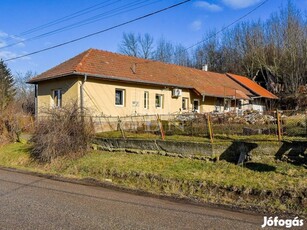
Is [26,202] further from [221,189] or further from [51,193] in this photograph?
[221,189]

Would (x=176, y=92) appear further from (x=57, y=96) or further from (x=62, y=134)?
(x=62, y=134)

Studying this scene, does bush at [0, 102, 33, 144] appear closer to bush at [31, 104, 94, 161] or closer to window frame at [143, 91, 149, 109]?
bush at [31, 104, 94, 161]

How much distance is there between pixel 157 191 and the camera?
8.38m

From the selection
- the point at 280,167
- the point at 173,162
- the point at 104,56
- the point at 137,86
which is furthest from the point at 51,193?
the point at 104,56

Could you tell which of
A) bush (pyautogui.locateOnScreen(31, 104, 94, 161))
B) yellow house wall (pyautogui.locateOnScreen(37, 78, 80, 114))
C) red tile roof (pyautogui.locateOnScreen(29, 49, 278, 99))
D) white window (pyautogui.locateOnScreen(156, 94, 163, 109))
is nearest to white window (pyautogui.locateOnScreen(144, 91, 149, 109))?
red tile roof (pyautogui.locateOnScreen(29, 49, 278, 99))

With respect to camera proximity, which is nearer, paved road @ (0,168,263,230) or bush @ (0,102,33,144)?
paved road @ (0,168,263,230)

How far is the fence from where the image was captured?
10.9m

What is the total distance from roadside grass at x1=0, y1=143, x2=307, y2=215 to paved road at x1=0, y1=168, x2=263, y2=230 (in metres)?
1.00

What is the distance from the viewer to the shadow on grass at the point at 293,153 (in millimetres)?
8695

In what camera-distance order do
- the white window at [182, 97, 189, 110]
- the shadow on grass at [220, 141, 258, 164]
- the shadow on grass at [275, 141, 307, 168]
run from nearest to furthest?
the shadow on grass at [275, 141, 307, 168], the shadow on grass at [220, 141, 258, 164], the white window at [182, 97, 189, 110]

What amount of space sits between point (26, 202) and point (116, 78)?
12.1 metres

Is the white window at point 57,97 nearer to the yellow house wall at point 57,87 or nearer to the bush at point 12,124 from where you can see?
the yellow house wall at point 57,87

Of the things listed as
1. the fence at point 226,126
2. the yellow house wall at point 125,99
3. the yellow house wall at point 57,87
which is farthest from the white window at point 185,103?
the fence at point 226,126

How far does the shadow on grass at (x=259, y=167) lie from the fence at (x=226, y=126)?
4.86 feet
